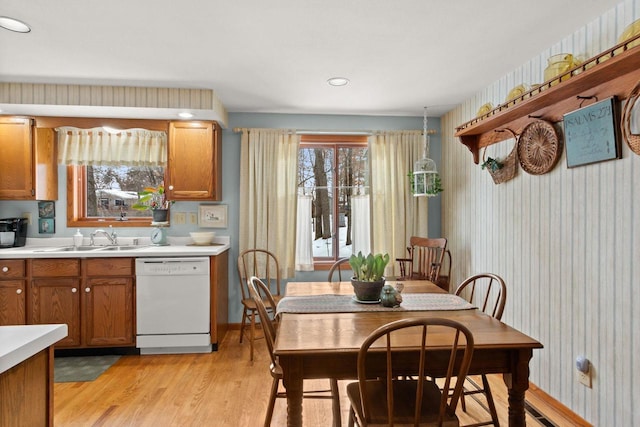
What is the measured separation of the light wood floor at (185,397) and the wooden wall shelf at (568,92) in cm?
191

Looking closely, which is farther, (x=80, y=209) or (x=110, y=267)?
(x=80, y=209)

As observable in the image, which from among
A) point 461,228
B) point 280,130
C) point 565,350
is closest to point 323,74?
point 280,130

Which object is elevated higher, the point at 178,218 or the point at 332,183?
the point at 332,183

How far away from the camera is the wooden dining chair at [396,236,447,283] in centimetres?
342

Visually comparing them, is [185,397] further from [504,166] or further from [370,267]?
[504,166]

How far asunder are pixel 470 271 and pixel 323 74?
2.27 m

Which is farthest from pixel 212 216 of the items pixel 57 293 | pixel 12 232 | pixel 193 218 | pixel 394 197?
pixel 394 197

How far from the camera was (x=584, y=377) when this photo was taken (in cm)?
207

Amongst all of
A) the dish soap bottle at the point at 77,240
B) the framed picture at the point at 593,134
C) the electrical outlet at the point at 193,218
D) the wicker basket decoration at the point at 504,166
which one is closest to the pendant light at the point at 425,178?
the wicker basket decoration at the point at 504,166

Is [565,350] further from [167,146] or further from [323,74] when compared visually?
[167,146]

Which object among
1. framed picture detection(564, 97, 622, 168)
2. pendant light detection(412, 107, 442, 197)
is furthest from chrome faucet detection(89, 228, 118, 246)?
framed picture detection(564, 97, 622, 168)

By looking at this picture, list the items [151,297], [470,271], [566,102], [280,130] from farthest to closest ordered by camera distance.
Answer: [280,130] → [470,271] → [151,297] → [566,102]

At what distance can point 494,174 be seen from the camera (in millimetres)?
2932

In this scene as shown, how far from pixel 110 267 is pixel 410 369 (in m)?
2.81
